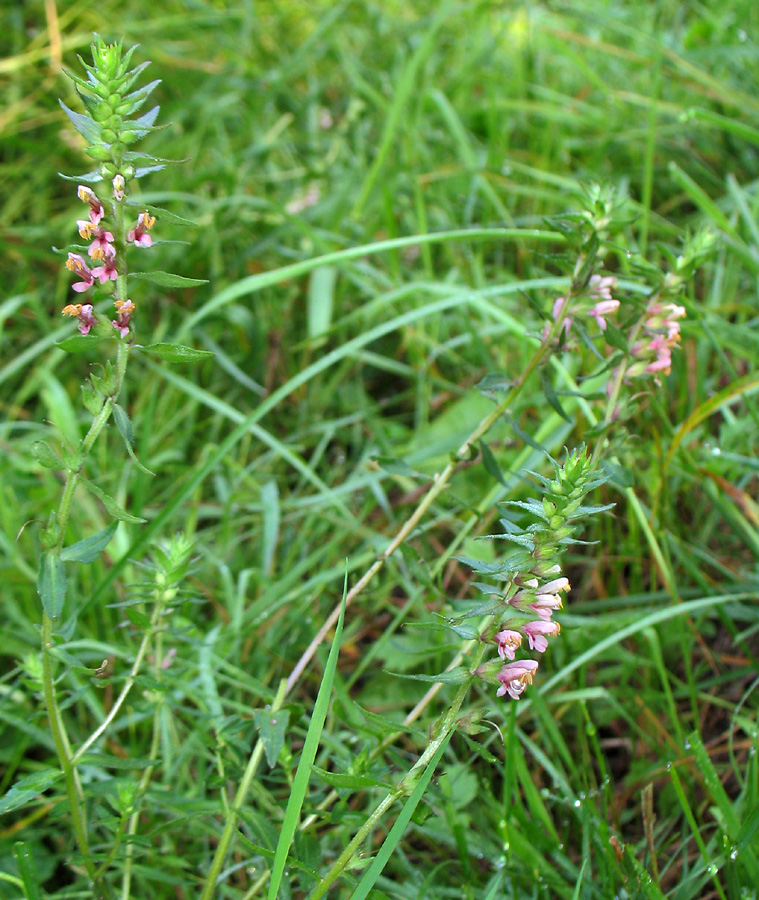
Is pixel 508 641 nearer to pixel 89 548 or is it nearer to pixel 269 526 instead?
pixel 89 548

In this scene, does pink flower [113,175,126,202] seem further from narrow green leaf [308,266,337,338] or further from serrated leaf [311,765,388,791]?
narrow green leaf [308,266,337,338]

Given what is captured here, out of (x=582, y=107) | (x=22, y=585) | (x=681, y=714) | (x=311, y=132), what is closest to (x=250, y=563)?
(x=22, y=585)

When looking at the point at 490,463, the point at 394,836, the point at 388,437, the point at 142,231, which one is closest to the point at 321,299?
the point at 388,437

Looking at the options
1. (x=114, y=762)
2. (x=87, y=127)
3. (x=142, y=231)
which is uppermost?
(x=87, y=127)

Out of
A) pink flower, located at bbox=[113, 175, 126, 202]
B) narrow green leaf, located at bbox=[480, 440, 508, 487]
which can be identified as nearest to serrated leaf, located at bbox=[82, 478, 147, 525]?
pink flower, located at bbox=[113, 175, 126, 202]

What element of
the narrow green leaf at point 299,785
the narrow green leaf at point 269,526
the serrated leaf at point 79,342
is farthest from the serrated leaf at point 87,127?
the narrow green leaf at point 269,526

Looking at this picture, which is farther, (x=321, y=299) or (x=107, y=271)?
(x=321, y=299)
